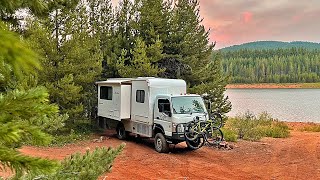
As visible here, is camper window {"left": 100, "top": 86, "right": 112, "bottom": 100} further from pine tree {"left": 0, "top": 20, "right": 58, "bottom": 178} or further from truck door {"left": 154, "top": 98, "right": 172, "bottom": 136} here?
pine tree {"left": 0, "top": 20, "right": 58, "bottom": 178}

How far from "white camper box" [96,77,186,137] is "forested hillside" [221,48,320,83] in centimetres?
8469

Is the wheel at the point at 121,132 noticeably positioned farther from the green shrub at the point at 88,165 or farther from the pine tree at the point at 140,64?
the green shrub at the point at 88,165

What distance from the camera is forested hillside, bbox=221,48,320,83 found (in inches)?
3999

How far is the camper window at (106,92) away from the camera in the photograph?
14.6 metres

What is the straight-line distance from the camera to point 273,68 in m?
104

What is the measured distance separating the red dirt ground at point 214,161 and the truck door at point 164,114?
90 centimetres

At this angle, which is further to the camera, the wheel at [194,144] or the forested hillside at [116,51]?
the forested hillside at [116,51]

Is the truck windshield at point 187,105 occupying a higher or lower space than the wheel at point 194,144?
higher

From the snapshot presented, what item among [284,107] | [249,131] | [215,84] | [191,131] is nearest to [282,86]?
[284,107]

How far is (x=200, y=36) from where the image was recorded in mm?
17891

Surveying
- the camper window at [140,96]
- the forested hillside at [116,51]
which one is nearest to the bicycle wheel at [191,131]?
the camper window at [140,96]

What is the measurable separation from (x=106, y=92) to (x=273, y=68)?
96540 mm

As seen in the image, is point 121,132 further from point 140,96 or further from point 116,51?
point 116,51

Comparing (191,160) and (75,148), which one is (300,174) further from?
(75,148)
